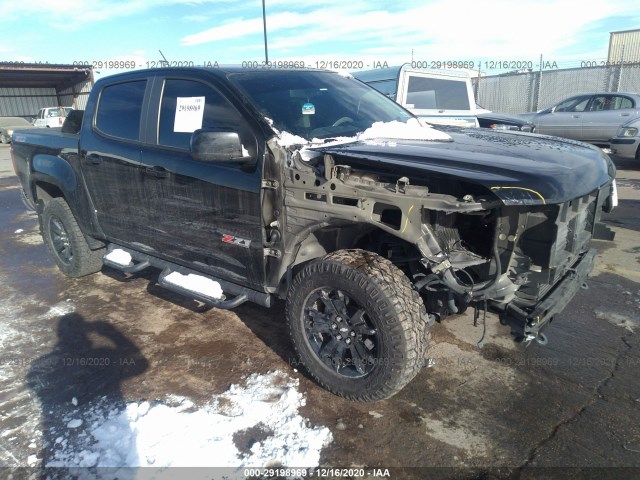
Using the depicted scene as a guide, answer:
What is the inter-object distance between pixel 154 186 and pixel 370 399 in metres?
2.18

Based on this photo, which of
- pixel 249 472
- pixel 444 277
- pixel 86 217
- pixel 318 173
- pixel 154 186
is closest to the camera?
pixel 249 472

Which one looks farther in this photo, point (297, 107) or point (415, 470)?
point (297, 107)

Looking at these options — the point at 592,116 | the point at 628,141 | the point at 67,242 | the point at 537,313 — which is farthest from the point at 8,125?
the point at 537,313

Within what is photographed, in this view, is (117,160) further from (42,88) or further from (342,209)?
(42,88)

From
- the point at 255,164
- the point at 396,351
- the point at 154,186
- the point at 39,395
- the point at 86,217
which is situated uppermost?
the point at 255,164

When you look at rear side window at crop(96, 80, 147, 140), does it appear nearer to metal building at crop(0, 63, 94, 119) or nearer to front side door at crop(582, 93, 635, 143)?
front side door at crop(582, 93, 635, 143)

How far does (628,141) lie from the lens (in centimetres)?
1088

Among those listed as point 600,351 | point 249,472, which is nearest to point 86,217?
point 249,472

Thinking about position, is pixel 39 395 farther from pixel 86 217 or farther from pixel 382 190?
pixel 382 190

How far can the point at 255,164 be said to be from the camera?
9.78ft

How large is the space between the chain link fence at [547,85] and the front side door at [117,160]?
1846cm

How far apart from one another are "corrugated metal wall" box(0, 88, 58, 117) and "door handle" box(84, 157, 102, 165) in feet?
112

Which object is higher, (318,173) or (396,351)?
(318,173)

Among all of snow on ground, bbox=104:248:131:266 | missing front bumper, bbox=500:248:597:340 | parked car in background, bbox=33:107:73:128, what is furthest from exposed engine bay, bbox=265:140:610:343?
parked car in background, bbox=33:107:73:128
